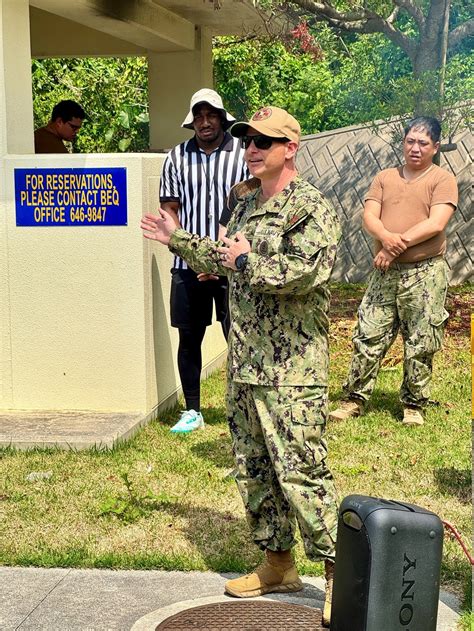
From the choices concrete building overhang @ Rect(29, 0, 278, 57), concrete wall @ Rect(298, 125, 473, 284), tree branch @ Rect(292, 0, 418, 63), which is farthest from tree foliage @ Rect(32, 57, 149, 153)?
tree branch @ Rect(292, 0, 418, 63)

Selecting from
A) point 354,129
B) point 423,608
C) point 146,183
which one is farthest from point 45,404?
point 354,129

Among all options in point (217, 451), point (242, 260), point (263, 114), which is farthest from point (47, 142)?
point (242, 260)

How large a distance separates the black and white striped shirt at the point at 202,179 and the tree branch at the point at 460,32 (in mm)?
6093

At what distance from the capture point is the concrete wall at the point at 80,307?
7.38m

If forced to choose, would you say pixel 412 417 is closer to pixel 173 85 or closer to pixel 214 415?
pixel 214 415

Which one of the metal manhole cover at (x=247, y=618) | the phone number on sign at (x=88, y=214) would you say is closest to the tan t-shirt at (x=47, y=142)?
the phone number on sign at (x=88, y=214)

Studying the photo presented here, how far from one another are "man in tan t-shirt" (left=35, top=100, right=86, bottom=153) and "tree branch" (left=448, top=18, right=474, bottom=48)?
4808 mm

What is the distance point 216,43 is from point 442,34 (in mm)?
6973

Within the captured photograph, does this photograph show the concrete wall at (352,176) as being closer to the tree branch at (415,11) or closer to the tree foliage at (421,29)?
the tree foliage at (421,29)

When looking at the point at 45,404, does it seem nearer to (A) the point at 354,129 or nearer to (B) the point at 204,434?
(B) the point at 204,434

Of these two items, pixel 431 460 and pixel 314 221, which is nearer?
pixel 314 221

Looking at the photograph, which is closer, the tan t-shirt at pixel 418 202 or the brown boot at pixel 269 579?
the brown boot at pixel 269 579

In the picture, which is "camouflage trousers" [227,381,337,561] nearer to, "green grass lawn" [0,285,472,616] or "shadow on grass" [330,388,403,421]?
"green grass lawn" [0,285,472,616]

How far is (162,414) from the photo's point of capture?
7898 mm
